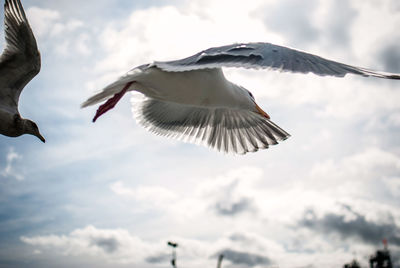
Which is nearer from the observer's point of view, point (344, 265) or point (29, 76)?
point (29, 76)

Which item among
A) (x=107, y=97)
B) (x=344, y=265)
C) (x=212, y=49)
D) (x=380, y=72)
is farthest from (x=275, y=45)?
(x=344, y=265)

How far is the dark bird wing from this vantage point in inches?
247

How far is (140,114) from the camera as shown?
29.1ft

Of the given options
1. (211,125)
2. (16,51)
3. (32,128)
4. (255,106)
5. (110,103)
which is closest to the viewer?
(16,51)

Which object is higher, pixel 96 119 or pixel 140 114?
pixel 140 114

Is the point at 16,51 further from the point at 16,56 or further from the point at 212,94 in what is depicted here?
the point at 212,94

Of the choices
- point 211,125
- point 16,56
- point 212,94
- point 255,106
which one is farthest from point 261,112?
point 16,56

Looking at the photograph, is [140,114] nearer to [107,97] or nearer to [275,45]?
[107,97]

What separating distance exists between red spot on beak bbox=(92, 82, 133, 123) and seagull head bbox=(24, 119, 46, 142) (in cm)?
90

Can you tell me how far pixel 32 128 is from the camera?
266 inches

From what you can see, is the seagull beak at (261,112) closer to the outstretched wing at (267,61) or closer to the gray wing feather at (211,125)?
the gray wing feather at (211,125)

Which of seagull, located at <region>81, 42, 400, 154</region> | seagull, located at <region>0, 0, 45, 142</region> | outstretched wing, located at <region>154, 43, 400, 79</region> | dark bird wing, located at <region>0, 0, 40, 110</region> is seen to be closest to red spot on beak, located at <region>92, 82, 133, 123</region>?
seagull, located at <region>81, 42, 400, 154</region>

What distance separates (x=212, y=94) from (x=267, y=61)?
66.8 inches

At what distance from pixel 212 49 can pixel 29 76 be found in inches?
105
